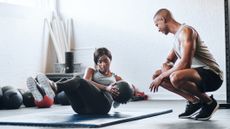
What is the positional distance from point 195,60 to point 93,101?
0.96m

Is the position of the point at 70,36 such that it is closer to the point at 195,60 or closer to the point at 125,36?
the point at 125,36

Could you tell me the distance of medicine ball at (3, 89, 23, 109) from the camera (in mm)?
5219

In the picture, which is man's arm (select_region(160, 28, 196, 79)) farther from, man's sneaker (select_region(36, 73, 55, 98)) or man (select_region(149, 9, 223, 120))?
man's sneaker (select_region(36, 73, 55, 98))

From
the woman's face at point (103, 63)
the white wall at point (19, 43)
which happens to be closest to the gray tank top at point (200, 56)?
the woman's face at point (103, 63)

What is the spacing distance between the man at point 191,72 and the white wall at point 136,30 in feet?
10.4

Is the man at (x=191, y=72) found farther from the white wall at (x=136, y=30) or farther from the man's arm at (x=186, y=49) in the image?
the white wall at (x=136, y=30)

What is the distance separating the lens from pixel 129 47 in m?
7.34

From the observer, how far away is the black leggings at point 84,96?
3.43 m

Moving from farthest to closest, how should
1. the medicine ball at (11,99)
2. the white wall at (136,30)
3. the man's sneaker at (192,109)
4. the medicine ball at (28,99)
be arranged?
the white wall at (136,30), the medicine ball at (28,99), the medicine ball at (11,99), the man's sneaker at (192,109)

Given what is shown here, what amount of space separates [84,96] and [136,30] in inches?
154

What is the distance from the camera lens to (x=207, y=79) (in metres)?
3.41

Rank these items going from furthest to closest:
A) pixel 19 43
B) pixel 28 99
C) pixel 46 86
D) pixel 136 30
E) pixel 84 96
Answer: pixel 136 30 < pixel 19 43 < pixel 28 99 < pixel 84 96 < pixel 46 86

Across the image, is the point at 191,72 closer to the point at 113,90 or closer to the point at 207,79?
the point at 207,79

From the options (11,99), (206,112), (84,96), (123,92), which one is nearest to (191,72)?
(206,112)
